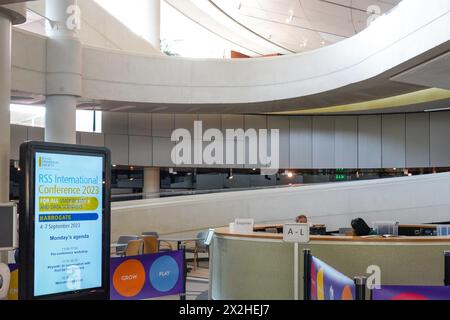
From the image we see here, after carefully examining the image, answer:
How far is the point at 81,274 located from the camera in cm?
389

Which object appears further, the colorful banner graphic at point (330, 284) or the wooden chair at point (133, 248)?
the wooden chair at point (133, 248)

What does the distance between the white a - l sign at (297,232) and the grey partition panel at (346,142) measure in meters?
14.3

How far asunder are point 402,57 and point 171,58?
7092mm

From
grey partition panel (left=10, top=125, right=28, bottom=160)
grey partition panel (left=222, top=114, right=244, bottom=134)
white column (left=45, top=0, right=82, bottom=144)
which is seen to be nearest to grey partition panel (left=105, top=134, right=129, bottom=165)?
grey partition panel (left=10, top=125, right=28, bottom=160)

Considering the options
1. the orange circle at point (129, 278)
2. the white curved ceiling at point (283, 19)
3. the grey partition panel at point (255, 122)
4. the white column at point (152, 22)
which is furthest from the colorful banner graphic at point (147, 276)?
the white column at point (152, 22)

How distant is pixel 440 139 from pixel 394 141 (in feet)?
5.06

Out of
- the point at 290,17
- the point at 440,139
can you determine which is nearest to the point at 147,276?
the point at 440,139

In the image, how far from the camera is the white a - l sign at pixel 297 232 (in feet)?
23.0

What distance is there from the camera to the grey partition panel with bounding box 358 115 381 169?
20.6 meters

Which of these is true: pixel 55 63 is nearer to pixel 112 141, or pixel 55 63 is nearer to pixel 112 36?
pixel 112 36

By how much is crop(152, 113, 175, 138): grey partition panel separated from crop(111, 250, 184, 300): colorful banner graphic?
13.3m

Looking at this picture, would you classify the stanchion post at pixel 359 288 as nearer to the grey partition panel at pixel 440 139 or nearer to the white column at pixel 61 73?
the white column at pixel 61 73

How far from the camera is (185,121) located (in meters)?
20.5

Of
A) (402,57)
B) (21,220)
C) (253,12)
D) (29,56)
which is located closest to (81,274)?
(21,220)
